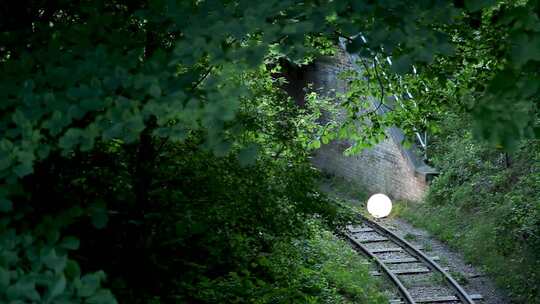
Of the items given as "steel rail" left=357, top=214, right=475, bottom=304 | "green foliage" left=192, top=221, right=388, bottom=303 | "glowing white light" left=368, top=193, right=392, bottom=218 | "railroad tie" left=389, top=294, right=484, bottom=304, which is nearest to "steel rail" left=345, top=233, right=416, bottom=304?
"railroad tie" left=389, top=294, right=484, bottom=304

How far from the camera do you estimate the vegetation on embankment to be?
13492mm

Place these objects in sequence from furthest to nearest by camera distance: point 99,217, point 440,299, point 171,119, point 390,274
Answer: point 390,274 → point 440,299 → point 171,119 → point 99,217

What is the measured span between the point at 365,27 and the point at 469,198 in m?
14.0

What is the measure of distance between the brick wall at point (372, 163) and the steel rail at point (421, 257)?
6.53 ft

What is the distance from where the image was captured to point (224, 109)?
3.04m

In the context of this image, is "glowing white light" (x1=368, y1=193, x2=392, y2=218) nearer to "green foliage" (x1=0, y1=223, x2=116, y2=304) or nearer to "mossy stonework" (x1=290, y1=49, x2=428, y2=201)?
"mossy stonework" (x1=290, y1=49, x2=428, y2=201)

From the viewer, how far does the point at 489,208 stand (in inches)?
626

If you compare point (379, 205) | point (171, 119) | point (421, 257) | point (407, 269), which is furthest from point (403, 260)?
point (171, 119)

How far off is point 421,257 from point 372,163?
7.13m

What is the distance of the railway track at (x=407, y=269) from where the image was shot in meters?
13.0

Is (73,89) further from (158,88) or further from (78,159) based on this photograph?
(78,159)

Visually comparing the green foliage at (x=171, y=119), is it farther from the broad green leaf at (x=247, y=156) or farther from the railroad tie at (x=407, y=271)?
the railroad tie at (x=407, y=271)

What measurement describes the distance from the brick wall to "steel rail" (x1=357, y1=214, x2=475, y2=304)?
1.99 m

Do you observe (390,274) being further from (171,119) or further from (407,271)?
(171,119)
